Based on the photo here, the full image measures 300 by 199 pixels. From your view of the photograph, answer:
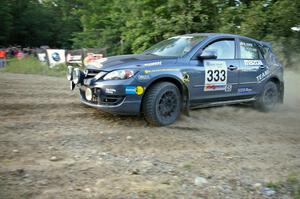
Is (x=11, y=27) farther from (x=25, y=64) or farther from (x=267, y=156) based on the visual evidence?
(x=267, y=156)

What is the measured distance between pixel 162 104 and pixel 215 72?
1343mm

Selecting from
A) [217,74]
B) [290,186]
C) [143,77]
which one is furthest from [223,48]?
[290,186]

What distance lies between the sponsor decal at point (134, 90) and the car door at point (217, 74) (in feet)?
3.60

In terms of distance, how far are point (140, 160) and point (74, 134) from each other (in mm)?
1351

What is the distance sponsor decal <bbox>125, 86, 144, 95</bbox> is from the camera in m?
6.42

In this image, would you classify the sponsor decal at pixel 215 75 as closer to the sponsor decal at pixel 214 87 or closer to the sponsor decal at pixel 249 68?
the sponsor decal at pixel 214 87

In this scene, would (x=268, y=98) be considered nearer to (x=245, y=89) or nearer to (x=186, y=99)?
(x=245, y=89)

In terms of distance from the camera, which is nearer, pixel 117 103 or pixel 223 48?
pixel 117 103

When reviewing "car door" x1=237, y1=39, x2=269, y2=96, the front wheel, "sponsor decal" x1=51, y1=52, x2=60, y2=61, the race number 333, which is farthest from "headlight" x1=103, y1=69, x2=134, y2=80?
"sponsor decal" x1=51, y1=52, x2=60, y2=61

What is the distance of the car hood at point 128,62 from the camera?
6.62 meters

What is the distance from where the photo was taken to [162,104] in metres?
6.80

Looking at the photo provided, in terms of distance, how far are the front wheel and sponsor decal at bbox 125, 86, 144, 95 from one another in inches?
6.9

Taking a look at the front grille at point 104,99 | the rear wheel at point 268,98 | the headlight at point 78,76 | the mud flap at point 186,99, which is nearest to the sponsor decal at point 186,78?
the mud flap at point 186,99

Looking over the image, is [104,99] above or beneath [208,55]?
beneath
